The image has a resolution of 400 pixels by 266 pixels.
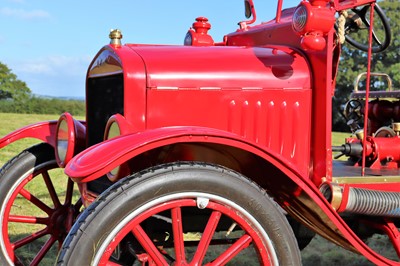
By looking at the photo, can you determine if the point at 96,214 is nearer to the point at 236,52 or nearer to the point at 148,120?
the point at 148,120

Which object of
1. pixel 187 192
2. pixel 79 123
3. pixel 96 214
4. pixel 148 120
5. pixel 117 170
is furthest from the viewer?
pixel 79 123

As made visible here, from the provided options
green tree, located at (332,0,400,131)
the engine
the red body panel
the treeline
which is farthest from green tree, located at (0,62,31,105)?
the red body panel

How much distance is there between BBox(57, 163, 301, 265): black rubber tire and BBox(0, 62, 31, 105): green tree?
30.9 meters

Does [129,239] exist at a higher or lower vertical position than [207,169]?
lower

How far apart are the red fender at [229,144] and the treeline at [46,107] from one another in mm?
23506

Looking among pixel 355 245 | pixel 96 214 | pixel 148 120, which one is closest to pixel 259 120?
pixel 148 120

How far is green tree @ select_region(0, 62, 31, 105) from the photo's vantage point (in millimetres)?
31250

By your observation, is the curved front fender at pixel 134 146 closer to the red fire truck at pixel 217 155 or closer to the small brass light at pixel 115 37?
the red fire truck at pixel 217 155

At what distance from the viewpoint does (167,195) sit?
2.00 metres

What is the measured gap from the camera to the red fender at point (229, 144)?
1.95 m

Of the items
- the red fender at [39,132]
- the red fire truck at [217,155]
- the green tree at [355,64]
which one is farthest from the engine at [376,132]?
the green tree at [355,64]

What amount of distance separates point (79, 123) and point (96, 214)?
1.50m

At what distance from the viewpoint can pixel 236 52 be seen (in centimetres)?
277

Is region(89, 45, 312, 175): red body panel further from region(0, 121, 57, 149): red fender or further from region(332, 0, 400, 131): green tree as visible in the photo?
region(332, 0, 400, 131): green tree
